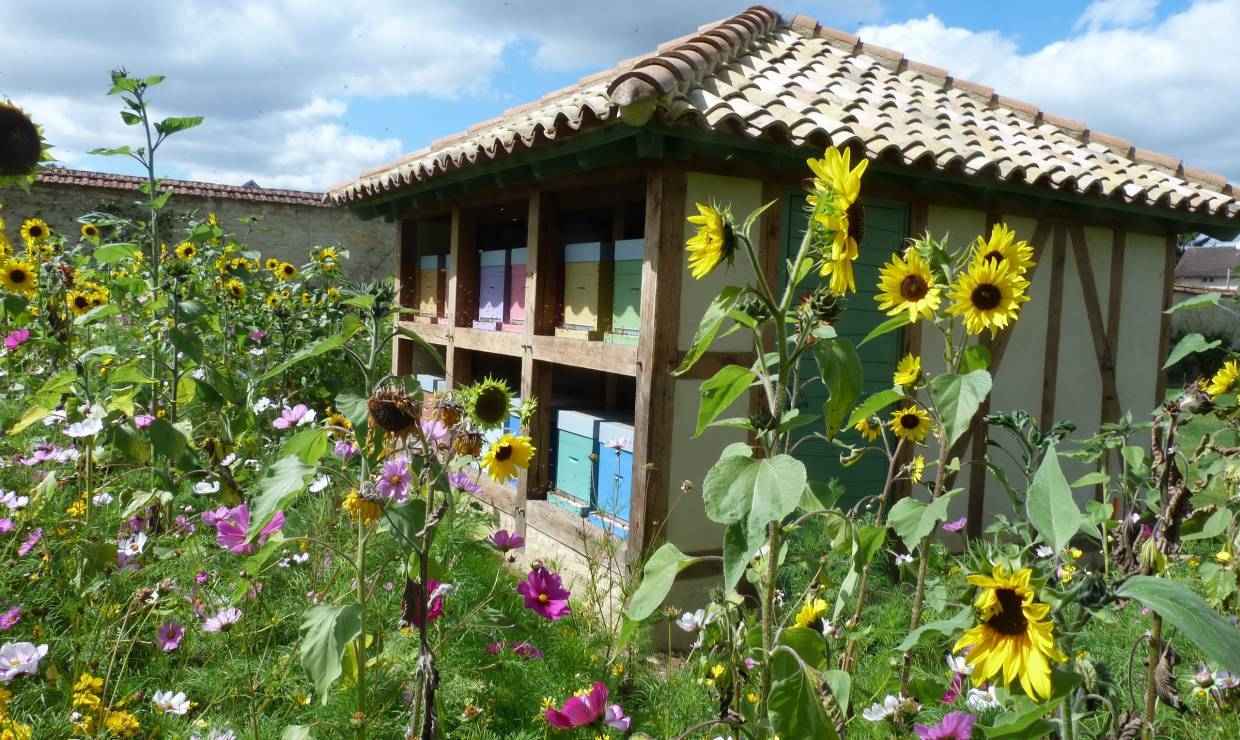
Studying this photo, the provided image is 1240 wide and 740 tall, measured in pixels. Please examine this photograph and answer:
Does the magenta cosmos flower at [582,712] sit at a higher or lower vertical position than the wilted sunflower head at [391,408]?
lower

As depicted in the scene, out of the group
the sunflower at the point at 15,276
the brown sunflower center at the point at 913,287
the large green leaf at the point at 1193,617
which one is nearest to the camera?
the large green leaf at the point at 1193,617

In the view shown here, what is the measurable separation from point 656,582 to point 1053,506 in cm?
60

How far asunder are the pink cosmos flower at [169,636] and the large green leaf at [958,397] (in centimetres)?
194

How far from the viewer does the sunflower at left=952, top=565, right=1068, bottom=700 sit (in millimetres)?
1007

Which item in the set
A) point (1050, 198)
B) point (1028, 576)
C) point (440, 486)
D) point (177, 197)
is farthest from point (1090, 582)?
point (177, 197)

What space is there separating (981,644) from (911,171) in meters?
3.10

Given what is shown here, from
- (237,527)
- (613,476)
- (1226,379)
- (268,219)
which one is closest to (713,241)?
(237,527)

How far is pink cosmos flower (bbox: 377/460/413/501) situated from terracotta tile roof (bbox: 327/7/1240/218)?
69.9 inches

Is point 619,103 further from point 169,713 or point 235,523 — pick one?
point 169,713

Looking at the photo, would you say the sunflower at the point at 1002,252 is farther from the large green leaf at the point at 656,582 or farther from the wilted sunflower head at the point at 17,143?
the wilted sunflower head at the point at 17,143

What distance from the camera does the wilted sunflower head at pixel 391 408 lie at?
1.47 metres

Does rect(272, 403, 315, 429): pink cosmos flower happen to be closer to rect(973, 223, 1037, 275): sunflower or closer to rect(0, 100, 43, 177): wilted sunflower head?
rect(0, 100, 43, 177): wilted sunflower head

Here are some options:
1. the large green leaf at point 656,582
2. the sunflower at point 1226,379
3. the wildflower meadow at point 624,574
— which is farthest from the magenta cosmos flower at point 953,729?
the sunflower at point 1226,379

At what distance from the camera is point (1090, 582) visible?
102cm
